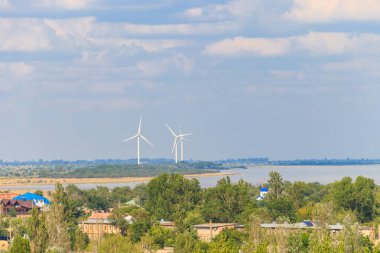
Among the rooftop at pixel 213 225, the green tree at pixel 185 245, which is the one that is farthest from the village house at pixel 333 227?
the green tree at pixel 185 245

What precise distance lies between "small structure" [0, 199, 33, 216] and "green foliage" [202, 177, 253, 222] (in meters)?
24.2

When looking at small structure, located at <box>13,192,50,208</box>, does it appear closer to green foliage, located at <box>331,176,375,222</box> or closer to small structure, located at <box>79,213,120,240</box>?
small structure, located at <box>79,213,120,240</box>

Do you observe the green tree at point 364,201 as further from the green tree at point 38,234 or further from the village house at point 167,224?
the green tree at point 38,234

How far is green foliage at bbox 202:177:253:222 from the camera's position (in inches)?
2916

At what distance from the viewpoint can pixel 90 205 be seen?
9369 centimetres

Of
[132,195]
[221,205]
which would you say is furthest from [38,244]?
[132,195]

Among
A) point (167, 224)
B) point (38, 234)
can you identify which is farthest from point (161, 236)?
point (38, 234)

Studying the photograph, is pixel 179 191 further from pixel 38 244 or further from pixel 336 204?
pixel 38 244

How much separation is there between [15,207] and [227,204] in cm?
2800

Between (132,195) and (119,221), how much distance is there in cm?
3916

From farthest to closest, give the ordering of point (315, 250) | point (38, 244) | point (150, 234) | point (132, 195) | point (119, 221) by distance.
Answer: point (132, 195), point (119, 221), point (150, 234), point (38, 244), point (315, 250)

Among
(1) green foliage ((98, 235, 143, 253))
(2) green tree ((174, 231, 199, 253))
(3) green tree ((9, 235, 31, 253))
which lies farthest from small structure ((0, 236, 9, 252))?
(3) green tree ((9, 235, 31, 253))

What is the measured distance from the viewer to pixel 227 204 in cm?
7488

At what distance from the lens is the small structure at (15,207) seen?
305ft
